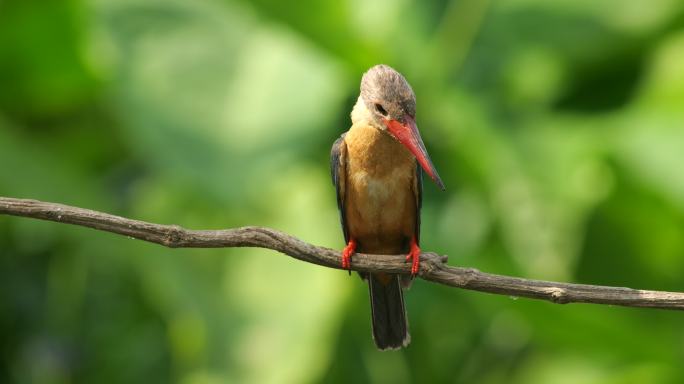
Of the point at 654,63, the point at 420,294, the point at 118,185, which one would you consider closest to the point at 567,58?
the point at 654,63

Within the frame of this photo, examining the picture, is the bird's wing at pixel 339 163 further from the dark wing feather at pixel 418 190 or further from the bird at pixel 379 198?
the dark wing feather at pixel 418 190

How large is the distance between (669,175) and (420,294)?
1442mm

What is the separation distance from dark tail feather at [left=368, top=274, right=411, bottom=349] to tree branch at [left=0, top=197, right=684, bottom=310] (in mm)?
1034

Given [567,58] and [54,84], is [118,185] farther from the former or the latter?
[567,58]

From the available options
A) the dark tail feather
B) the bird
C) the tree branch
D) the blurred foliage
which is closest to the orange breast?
the bird

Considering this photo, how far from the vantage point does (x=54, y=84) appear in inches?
274

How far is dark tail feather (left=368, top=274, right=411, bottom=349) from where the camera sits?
15.0 feet

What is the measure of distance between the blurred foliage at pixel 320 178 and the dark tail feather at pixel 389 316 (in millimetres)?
1058

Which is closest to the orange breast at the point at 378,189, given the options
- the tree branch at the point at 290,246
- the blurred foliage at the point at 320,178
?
the tree branch at the point at 290,246

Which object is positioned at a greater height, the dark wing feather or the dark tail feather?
the dark wing feather

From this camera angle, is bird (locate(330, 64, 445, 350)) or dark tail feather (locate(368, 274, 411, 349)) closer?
bird (locate(330, 64, 445, 350))

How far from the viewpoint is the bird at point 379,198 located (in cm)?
433

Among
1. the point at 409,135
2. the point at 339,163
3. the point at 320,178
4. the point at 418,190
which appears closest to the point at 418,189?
the point at 418,190

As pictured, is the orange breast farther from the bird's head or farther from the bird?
the bird's head
